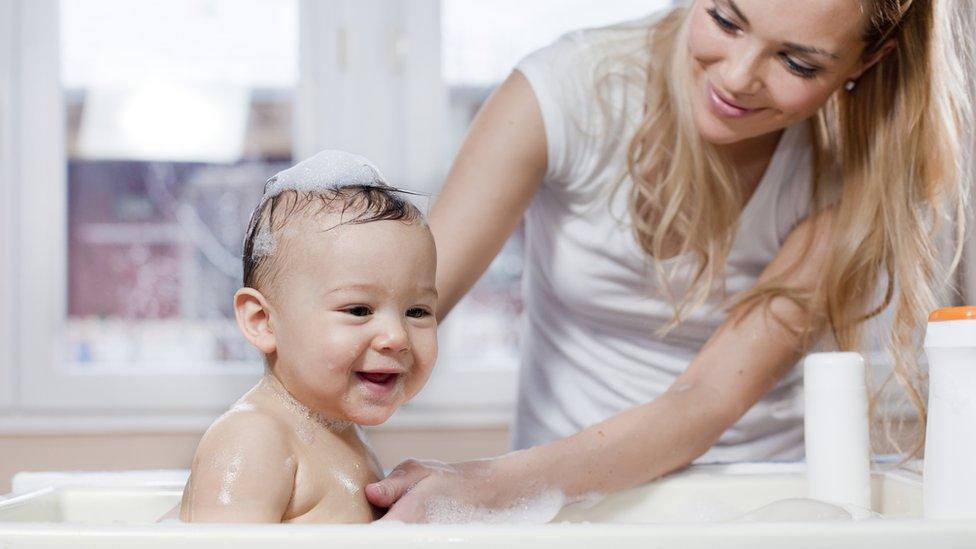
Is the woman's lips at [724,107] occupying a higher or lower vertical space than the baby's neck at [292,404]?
higher

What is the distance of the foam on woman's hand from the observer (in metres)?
0.83

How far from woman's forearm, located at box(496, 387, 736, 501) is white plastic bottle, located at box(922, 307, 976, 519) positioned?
251mm

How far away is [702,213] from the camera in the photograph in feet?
3.94

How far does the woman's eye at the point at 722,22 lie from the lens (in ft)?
3.44

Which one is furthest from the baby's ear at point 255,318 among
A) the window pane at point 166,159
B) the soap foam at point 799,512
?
the window pane at point 166,159

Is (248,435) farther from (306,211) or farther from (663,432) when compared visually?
(663,432)

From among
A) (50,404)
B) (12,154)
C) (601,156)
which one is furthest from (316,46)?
(601,156)

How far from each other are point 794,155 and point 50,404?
71.1 inches

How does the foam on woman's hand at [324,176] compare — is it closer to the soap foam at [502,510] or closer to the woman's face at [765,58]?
the soap foam at [502,510]

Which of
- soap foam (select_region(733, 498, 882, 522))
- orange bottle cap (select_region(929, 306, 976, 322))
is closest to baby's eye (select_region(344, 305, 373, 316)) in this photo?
soap foam (select_region(733, 498, 882, 522))

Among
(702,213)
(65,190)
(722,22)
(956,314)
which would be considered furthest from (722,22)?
(65,190)

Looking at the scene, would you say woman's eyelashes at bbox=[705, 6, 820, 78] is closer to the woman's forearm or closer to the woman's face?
the woman's face

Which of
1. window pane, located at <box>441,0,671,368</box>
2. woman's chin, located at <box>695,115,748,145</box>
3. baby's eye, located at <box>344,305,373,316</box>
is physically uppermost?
window pane, located at <box>441,0,671,368</box>

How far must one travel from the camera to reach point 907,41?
1.14m
